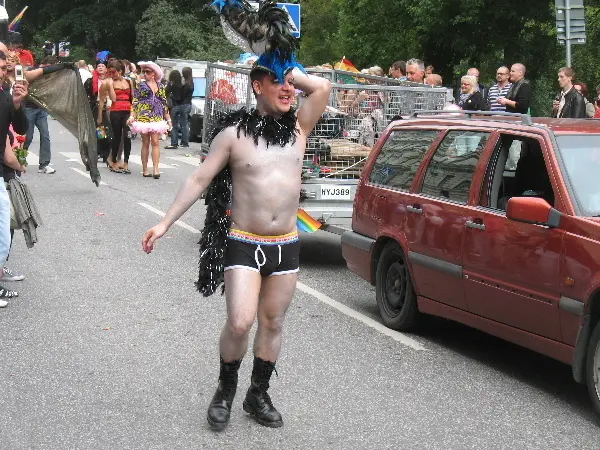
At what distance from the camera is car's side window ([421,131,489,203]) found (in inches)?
304

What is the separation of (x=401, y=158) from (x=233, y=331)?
3.31 metres

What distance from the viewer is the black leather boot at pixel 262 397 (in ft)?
19.7

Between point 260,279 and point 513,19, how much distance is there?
26.7m

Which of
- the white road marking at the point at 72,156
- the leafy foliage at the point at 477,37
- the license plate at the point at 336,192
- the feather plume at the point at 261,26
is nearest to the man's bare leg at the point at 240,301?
the feather plume at the point at 261,26

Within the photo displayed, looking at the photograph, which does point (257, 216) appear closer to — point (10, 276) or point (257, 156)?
point (257, 156)

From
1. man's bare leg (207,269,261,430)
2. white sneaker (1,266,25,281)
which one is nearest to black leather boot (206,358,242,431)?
man's bare leg (207,269,261,430)

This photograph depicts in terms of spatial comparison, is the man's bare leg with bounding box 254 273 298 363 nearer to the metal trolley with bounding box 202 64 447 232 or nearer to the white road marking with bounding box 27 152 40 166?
the metal trolley with bounding box 202 64 447 232

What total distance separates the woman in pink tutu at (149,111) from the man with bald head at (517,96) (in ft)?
22.5

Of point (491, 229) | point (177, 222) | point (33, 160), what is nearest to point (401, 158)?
point (491, 229)

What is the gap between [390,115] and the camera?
11891 mm

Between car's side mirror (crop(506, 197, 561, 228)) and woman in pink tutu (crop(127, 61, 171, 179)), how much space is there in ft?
43.3

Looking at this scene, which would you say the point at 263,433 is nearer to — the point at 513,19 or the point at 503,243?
the point at 503,243

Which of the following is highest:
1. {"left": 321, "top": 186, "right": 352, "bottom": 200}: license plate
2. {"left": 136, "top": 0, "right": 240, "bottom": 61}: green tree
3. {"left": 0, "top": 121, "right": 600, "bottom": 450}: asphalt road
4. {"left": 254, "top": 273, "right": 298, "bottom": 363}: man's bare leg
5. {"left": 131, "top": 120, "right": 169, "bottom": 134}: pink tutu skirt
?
{"left": 136, "top": 0, "right": 240, "bottom": 61}: green tree

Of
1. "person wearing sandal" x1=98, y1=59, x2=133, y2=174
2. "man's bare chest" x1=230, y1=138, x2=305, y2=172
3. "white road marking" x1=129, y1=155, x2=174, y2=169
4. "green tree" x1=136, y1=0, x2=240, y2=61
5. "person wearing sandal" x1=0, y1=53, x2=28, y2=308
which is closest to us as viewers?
"man's bare chest" x1=230, y1=138, x2=305, y2=172
